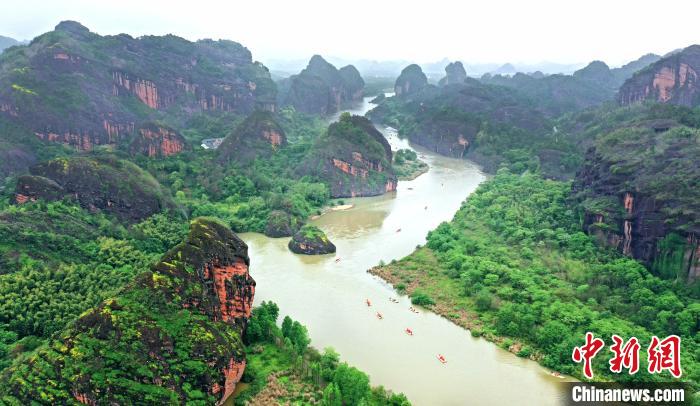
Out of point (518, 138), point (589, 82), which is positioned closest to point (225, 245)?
point (518, 138)

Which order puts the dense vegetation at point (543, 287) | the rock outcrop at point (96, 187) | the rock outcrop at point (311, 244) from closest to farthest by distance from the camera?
the dense vegetation at point (543, 287) → the rock outcrop at point (96, 187) → the rock outcrop at point (311, 244)

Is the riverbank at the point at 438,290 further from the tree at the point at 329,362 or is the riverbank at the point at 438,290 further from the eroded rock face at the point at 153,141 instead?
the eroded rock face at the point at 153,141

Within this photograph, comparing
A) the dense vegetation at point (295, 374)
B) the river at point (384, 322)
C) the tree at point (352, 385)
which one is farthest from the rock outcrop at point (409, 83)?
the tree at point (352, 385)

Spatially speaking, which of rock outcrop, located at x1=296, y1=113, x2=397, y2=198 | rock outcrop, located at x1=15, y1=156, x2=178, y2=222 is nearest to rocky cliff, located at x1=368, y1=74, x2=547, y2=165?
rock outcrop, located at x1=296, y1=113, x2=397, y2=198

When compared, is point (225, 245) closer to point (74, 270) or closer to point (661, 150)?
point (74, 270)

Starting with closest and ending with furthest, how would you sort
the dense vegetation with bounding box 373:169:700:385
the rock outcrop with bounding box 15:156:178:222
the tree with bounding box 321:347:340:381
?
the tree with bounding box 321:347:340:381 → the dense vegetation with bounding box 373:169:700:385 → the rock outcrop with bounding box 15:156:178:222

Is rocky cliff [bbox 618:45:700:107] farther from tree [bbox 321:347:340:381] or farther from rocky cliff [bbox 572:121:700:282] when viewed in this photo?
tree [bbox 321:347:340:381]

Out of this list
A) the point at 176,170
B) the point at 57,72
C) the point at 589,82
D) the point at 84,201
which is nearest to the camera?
the point at 84,201
